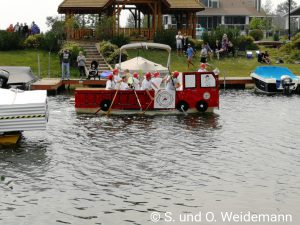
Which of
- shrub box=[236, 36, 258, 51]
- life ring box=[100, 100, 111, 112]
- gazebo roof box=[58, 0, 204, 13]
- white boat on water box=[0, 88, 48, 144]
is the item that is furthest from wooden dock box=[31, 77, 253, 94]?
white boat on water box=[0, 88, 48, 144]

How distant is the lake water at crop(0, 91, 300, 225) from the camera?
52.4 feet

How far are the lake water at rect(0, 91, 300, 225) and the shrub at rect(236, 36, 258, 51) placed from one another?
90.9 ft

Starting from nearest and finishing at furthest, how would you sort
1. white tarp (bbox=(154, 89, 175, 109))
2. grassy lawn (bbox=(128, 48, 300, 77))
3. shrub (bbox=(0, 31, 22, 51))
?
1. white tarp (bbox=(154, 89, 175, 109))
2. grassy lawn (bbox=(128, 48, 300, 77))
3. shrub (bbox=(0, 31, 22, 51))

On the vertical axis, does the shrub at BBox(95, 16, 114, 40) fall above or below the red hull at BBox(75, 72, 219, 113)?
above

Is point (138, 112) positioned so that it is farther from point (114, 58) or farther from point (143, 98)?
point (114, 58)

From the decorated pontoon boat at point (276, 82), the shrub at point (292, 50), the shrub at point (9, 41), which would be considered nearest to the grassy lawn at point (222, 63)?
the shrub at point (292, 50)

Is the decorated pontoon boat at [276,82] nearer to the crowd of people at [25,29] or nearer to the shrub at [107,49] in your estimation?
the shrub at [107,49]

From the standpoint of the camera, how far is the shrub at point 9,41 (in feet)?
174

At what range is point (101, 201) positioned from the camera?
1664 cm

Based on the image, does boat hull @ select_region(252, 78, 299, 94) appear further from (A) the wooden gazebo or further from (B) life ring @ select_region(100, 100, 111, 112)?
(A) the wooden gazebo

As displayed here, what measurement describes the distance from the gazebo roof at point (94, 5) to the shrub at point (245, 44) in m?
4.64

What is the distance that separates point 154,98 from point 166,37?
24.6 m

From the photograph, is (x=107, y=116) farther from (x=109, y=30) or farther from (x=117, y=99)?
(x=109, y=30)

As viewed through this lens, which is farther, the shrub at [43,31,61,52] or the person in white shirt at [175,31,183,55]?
the person in white shirt at [175,31,183,55]
